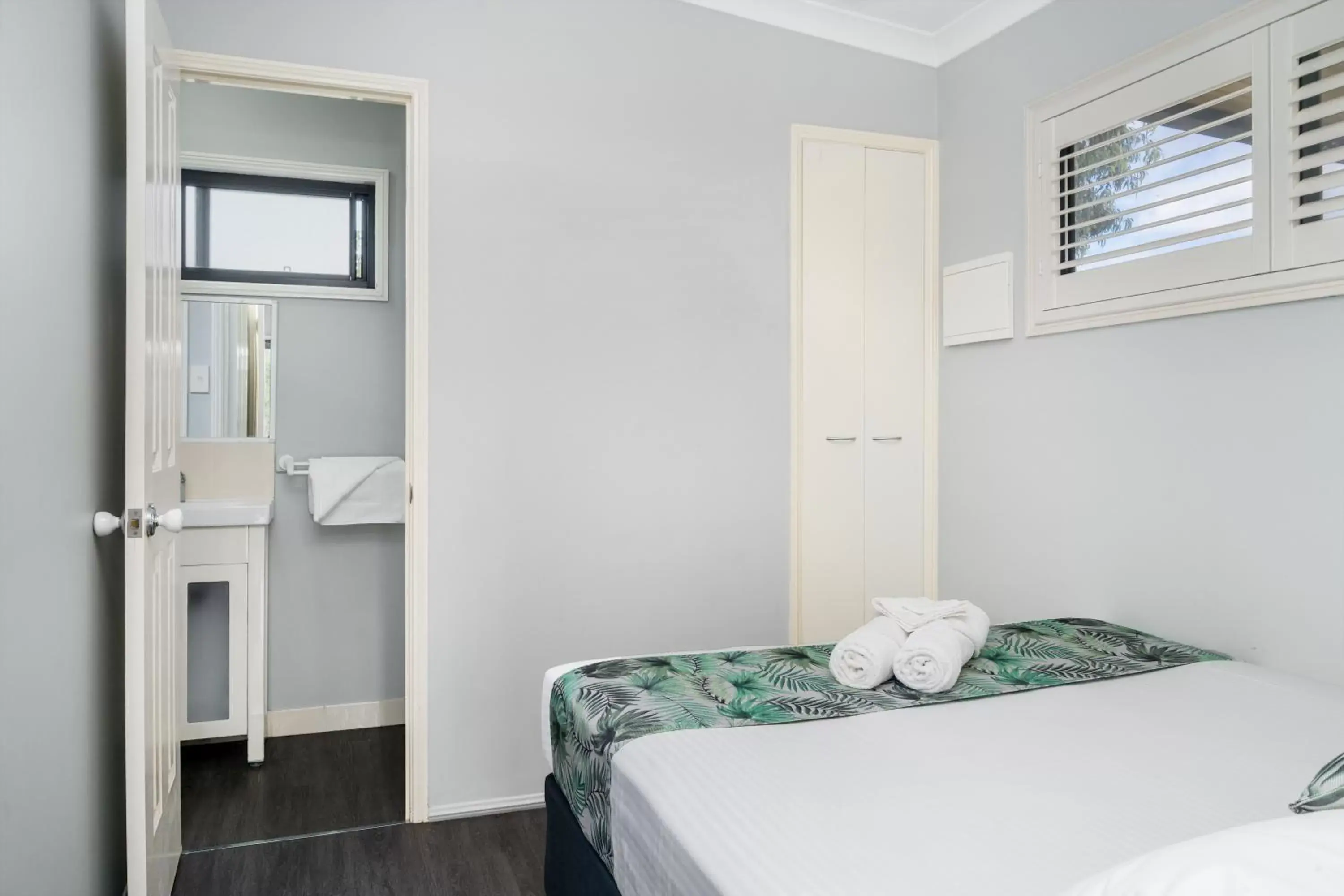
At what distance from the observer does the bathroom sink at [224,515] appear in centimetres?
298

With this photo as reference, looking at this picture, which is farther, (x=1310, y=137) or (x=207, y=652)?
(x=207, y=652)

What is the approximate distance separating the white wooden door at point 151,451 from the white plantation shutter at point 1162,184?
2.50 meters

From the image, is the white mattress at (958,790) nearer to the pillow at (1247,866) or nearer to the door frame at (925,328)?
the pillow at (1247,866)

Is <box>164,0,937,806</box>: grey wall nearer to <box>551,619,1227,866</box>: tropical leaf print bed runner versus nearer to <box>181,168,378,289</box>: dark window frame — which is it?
<box>551,619,1227,866</box>: tropical leaf print bed runner

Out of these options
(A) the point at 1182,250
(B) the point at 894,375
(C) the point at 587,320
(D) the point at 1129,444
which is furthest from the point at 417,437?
(A) the point at 1182,250

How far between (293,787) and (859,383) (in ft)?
7.90

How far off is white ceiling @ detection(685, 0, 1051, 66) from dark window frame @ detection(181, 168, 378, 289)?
5.15 feet

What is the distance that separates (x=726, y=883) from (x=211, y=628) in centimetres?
288

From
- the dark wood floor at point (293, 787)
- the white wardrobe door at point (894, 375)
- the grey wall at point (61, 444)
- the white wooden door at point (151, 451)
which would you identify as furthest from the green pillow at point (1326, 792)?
the dark wood floor at point (293, 787)

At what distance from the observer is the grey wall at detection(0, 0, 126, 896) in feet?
4.43

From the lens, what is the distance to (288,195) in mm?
3451

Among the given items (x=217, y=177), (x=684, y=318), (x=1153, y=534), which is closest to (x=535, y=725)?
(x=684, y=318)

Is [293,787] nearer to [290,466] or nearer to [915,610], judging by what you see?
[290,466]

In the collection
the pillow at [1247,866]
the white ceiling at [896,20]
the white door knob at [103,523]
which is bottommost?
the pillow at [1247,866]
